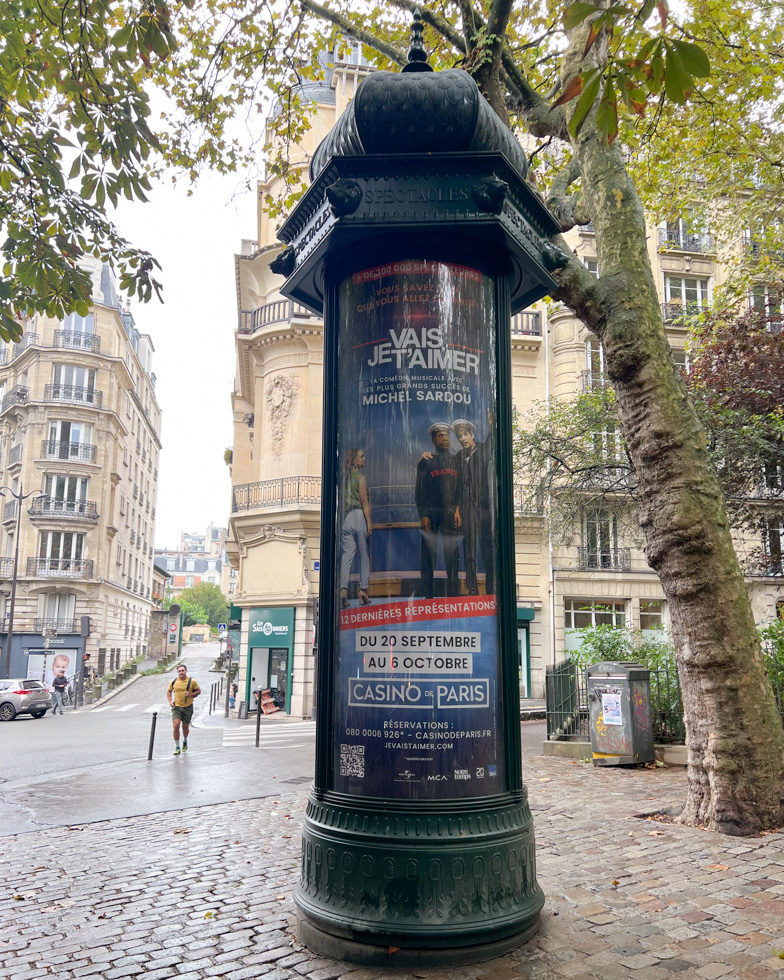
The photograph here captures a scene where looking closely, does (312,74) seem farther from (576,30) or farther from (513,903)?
(513,903)

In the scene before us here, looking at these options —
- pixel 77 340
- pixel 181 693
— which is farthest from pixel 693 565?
pixel 77 340

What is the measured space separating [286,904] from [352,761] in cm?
132

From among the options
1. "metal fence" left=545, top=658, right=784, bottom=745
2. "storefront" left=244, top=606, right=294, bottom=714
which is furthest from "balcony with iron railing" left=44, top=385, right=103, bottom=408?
"metal fence" left=545, top=658, right=784, bottom=745

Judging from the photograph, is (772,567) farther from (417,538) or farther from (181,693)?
(417,538)

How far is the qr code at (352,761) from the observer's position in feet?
13.5

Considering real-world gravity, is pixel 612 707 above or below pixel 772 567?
below

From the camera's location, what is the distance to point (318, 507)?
25.1 m

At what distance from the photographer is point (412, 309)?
177 inches

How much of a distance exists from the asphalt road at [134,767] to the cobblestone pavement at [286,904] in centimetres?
171

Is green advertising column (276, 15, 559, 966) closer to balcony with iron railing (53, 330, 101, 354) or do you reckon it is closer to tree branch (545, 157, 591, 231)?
tree branch (545, 157, 591, 231)

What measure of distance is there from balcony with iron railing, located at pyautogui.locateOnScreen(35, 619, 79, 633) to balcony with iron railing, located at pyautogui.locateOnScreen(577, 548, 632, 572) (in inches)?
1088

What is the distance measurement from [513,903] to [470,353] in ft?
9.67

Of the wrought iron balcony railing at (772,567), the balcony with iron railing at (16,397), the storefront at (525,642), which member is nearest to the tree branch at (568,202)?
the wrought iron balcony railing at (772,567)

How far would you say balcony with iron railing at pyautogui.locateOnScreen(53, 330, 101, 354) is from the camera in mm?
46656
